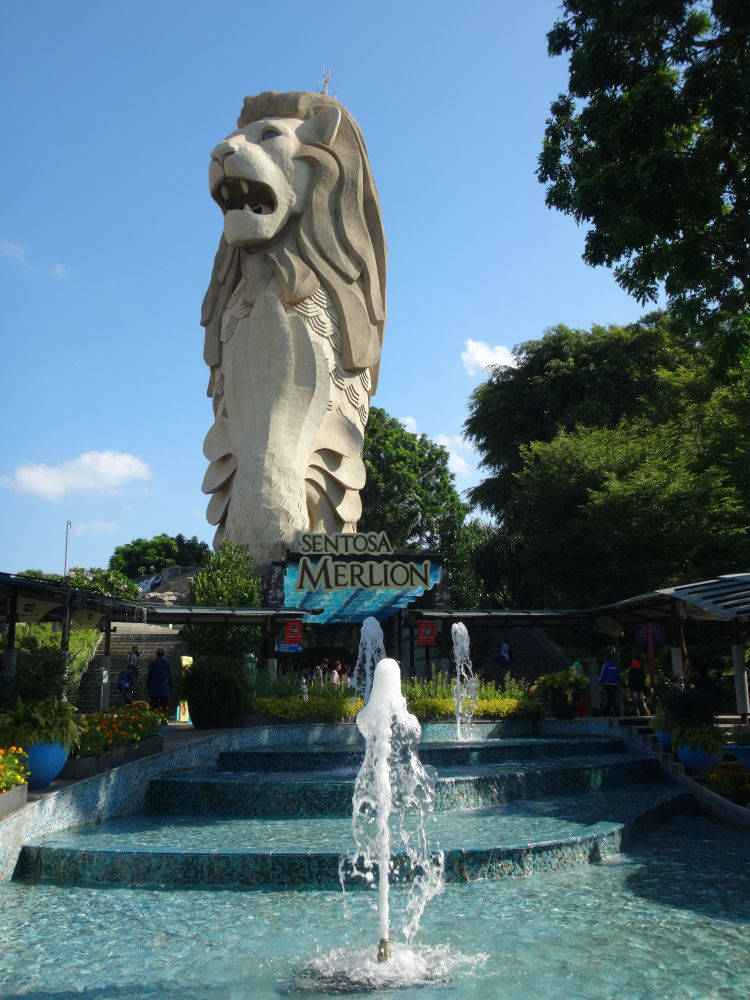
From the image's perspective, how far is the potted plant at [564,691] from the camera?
617 inches

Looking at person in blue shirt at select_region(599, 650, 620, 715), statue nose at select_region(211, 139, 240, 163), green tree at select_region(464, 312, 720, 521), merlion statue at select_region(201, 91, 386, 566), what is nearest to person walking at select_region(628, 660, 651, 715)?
person in blue shirt at select_region(599, 650, 620, 715)

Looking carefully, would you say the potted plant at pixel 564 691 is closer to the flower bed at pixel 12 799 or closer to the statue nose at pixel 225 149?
the flower bed at pixel 12 799

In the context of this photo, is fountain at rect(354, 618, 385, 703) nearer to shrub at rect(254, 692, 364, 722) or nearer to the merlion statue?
shrub at rect(254, 692, 364, 722)

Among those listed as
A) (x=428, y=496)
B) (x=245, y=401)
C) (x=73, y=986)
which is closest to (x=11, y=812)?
(x=73, y=986)

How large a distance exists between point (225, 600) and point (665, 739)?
432 inches

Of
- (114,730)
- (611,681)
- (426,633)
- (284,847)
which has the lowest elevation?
(284,847)

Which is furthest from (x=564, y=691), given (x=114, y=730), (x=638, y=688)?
(x=114, y=730)

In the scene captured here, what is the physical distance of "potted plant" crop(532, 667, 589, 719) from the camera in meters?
15.7

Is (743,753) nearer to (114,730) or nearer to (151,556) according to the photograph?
(114,730)

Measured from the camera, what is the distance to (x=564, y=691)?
51.4 feet

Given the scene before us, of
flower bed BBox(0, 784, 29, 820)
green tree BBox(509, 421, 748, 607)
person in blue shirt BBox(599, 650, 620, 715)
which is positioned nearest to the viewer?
flower bed BBox(0, 784, 29, 820)

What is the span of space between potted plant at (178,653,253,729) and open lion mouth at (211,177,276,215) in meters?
17.3

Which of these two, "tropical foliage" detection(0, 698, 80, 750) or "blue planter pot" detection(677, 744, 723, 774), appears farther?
"blue planter pot" detection(677, 744, 723, 774)

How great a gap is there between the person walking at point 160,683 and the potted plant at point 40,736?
320 inches
